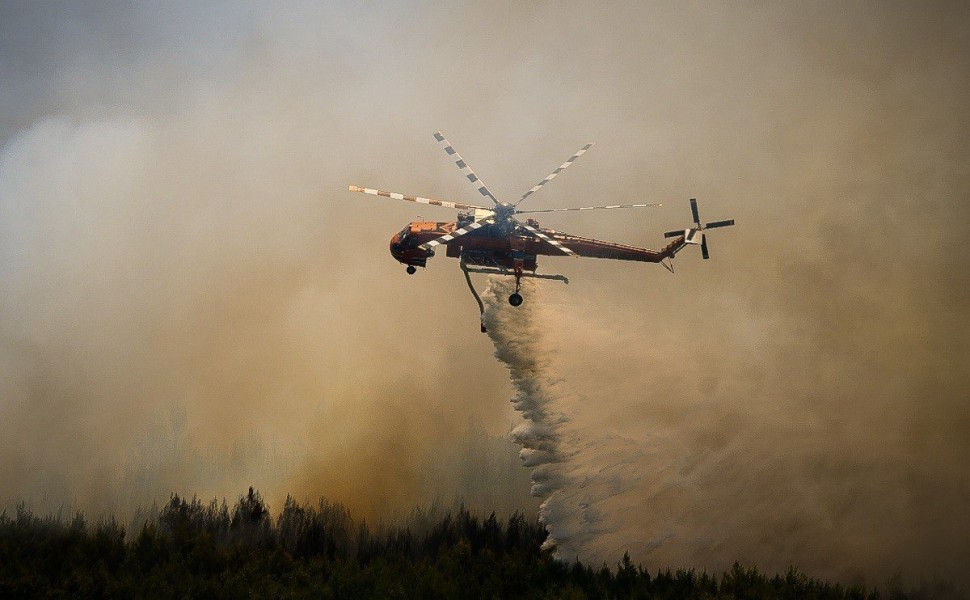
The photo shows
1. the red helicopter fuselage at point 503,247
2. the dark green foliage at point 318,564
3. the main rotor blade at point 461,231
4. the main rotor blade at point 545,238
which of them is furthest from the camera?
the red helicopter fuselage at point 503,247

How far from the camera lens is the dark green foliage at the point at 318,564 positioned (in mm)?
30859

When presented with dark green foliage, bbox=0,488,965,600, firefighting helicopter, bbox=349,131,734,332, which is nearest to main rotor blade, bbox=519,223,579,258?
firefighting helicopter, bbox=349,131,734,332

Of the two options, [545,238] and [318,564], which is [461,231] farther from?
[318,564]

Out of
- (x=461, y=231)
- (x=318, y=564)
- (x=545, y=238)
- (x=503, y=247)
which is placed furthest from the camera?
(x=318, y=564)

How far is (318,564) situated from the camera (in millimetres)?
42000

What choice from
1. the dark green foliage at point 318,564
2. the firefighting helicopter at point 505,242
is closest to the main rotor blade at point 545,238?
the firefighting helicopter at point 505,242

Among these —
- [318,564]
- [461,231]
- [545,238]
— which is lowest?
[318,564]

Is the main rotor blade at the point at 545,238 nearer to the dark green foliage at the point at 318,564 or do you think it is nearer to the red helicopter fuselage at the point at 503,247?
the red helicopter fuselage at the point at 503,247

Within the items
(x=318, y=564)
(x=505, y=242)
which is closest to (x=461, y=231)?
(x=505, y=242)

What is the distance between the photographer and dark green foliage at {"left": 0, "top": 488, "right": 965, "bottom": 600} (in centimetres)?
A: 3086

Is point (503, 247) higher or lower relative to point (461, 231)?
lower

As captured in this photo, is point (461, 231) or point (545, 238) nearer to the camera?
point (461, 231)

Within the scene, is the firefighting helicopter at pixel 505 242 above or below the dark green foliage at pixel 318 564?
above

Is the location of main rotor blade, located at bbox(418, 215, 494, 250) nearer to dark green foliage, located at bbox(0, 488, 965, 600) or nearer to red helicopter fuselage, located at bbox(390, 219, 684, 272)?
red helicopter fuselage, located at bbox(390, 219, 684, 272)
